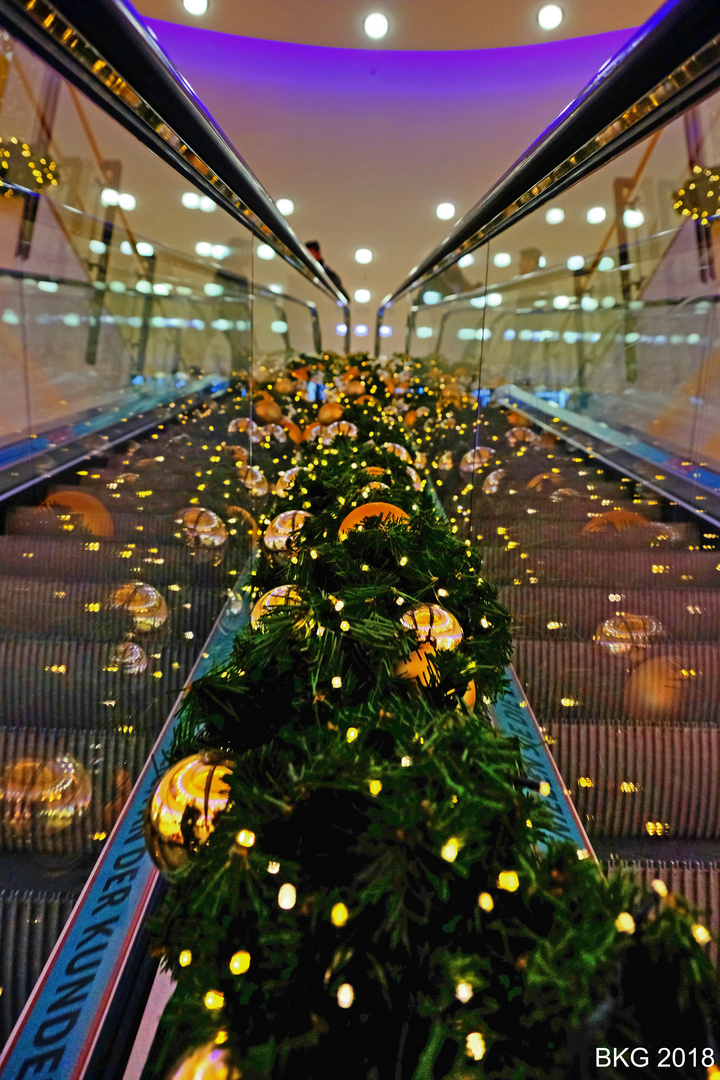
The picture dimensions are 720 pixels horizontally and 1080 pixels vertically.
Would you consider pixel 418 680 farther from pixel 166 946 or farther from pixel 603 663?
pixel 603 663

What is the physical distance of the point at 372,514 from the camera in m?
2.10

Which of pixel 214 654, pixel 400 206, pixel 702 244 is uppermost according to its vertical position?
pixel 400 206

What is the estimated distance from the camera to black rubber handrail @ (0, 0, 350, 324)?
0.96 meters

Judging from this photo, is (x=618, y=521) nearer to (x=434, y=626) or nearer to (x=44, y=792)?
(x=434, y=626)

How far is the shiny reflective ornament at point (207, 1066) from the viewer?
0.64 meters

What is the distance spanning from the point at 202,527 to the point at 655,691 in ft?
4.64

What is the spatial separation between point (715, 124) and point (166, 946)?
2417 millimetres

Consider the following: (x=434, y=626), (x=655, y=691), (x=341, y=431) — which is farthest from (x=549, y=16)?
(x=434, y=626)

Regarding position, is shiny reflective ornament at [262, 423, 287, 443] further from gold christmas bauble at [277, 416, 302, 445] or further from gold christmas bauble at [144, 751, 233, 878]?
gold christmas bauble at [144, 751, 233, 878]

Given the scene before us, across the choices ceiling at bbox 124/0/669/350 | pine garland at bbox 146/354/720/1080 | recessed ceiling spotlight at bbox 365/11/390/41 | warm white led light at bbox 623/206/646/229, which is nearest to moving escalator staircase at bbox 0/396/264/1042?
pine garland at bbox 146/354/720/1080

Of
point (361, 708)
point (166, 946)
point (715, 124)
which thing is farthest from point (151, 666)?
point (715, 124)

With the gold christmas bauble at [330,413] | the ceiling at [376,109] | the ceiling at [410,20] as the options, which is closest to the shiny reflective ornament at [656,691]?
the gold christmas bauble at [330,413]

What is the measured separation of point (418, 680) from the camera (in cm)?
128

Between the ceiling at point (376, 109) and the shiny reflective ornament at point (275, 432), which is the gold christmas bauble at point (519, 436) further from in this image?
the ceiling at point (376, 109)
